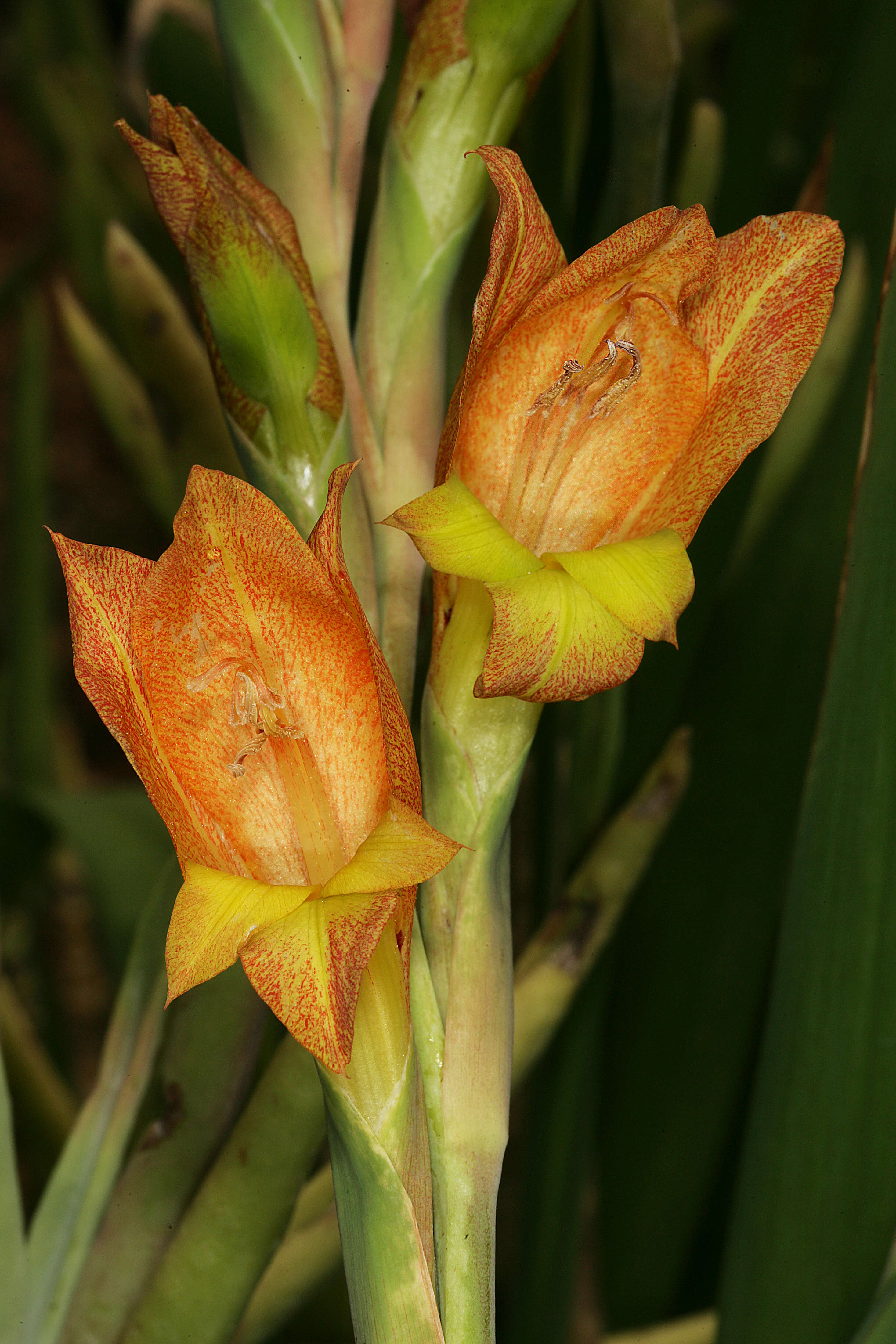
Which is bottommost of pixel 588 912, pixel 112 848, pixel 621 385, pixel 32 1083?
pixel 32 1083

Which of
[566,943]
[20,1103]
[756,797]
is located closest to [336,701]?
[566,943]

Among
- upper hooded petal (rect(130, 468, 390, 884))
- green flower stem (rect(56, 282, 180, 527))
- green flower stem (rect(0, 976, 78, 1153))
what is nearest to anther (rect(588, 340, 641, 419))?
upper hooded petal (rect(130, 468, 390, 884))

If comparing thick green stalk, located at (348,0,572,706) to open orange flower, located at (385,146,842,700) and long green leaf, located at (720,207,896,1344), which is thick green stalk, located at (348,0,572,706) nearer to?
open orange flower, located at (385,146,842,700)

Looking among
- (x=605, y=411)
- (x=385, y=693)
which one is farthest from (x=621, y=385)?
(x=385, y=693)

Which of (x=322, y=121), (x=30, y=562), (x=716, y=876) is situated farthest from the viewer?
(x=30, y=562)

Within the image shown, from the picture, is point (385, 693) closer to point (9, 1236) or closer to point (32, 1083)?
point (9, 1236)

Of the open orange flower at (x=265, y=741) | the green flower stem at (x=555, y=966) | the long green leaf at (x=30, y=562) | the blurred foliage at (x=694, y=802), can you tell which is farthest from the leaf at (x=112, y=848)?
the open orange flower at (x=265, y=741)
